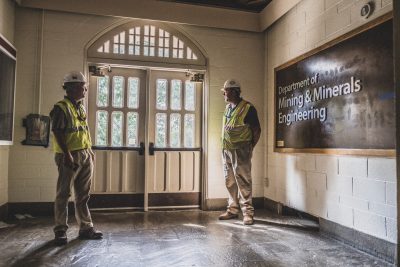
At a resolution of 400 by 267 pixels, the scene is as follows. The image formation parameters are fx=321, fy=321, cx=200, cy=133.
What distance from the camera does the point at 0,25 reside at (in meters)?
3.36

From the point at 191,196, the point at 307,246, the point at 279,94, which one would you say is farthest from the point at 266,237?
the point at 279,94

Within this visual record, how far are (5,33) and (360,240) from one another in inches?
161

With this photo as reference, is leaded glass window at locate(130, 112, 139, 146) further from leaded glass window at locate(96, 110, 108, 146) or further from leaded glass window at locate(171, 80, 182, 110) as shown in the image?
leaded glass window at locate(171, 80, 182, 110)

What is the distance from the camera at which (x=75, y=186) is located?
294cm

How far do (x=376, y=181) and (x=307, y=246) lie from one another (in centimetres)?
80

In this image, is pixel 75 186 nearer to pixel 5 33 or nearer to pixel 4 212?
pixel 4 212

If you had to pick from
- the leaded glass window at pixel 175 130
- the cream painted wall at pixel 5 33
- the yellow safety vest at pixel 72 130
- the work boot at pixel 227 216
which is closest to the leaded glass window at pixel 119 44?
the leaded glass window at pixel 175 130

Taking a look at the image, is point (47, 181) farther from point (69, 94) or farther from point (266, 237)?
point (266, 237)

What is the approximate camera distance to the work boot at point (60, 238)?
274cm

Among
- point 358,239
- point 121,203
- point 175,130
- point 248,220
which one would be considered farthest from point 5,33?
point 358,239

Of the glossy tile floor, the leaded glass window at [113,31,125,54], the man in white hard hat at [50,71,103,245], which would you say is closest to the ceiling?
the leaded glass window at [113,31,125,54]

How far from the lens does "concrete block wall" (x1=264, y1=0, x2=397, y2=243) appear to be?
8.26 ft

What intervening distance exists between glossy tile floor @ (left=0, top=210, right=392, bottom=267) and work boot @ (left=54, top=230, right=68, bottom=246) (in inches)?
1.8

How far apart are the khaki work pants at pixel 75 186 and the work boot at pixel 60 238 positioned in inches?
1.3
